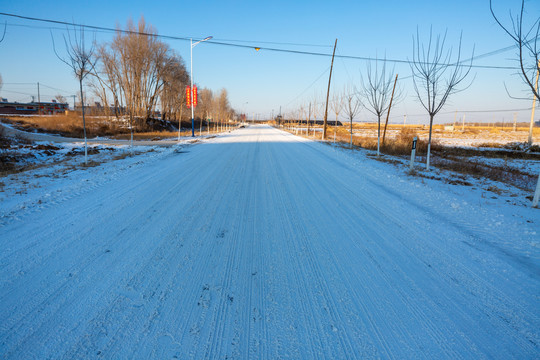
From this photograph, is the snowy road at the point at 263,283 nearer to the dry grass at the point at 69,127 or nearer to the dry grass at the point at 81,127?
the dry grass at the point at 81,127

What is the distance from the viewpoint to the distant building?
229 feet

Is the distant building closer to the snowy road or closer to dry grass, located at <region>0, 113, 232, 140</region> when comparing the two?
dry grass, located at <region>0, 113, 232, 140</region>

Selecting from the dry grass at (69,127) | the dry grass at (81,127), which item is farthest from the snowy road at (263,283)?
the dry grass at (69,127)

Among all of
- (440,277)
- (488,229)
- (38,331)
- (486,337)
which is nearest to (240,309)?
(38,331)

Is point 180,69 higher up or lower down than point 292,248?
higher up

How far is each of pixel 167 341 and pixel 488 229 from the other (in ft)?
17.0

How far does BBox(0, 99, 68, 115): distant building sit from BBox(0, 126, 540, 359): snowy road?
270ft

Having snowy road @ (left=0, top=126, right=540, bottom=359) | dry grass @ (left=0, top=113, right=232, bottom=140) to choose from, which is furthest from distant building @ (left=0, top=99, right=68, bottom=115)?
snowy road @ (left=0, top=126, right=540, bottom=359)

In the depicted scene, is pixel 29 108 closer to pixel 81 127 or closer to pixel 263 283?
pixel 81 127

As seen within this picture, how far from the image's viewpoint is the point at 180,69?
52.5m

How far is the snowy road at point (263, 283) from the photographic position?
6.76 ft

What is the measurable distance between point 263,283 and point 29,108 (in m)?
113

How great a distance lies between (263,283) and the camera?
9.25 feet

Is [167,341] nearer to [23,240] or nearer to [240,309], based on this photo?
[240,309]
